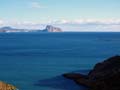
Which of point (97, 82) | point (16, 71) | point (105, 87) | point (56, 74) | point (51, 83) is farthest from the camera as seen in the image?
point (16, 71)

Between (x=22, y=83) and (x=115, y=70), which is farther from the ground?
(x=115, y=70)

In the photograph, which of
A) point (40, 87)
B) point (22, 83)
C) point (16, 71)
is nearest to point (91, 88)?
point (40, 87)

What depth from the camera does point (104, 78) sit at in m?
60.8

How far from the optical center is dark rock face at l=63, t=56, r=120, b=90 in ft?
187

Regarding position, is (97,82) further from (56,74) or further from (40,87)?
(56,74)

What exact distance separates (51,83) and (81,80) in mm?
6569

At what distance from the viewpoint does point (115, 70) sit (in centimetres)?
6172

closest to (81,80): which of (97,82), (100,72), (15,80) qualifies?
(100,72)

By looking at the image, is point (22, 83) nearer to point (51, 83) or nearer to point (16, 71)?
point (51, 83)

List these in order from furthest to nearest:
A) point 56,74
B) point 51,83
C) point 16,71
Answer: point 16,71
point 56,74
point 51,83

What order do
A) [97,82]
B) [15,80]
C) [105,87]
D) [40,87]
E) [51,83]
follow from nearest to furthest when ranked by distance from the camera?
1. [105,87]
2. [97,82]
3. [40,87]
4. [51,83]
5. [15,80]

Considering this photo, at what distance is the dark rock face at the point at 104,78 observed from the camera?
57.0 meters

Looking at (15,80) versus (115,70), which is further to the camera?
(15,80)

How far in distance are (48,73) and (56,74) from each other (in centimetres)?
263
